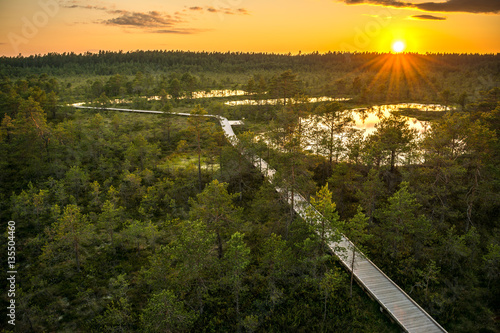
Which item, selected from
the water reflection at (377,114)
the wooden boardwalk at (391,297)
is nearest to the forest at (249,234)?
the wooden boardwalk at (391,297)

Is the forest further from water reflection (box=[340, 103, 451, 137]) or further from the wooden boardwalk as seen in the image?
water reflection (box=[340, 103, 451, 137])

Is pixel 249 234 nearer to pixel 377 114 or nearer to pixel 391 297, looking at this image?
pixel 391 297

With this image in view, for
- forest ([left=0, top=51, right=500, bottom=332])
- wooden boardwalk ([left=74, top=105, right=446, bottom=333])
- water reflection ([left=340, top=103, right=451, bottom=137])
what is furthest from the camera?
water reflection ([left=340, top=103, right=451, bottom=137])

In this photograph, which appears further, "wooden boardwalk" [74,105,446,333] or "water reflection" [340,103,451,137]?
"water reflection" [340,103,451,137]

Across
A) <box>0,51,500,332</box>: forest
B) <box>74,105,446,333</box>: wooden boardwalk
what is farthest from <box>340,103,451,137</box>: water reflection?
<box>74,105,446,333</box>: wooden boardwalk

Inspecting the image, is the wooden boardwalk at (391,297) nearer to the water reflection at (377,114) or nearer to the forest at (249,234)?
the forest at (249,234)

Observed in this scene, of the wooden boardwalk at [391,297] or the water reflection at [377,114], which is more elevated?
the water reflection at [377,114]

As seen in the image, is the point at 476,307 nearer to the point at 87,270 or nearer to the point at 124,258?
the point at 124,258

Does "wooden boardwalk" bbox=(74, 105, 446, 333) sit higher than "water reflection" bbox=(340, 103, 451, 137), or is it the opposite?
"water reflection" bbox=(340, 103, 451, 137)

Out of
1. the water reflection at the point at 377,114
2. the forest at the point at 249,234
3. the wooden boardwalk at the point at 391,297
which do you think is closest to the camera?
the wooden boardwalk at the point at 391,297

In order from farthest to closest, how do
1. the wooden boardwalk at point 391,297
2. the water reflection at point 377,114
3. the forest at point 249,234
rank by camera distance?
the water reflection at point 377,114, the forest at point 249,234, the wooden boardwalk at point 391,297

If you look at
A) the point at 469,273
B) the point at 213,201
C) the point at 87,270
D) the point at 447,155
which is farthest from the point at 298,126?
the point at 87,270
